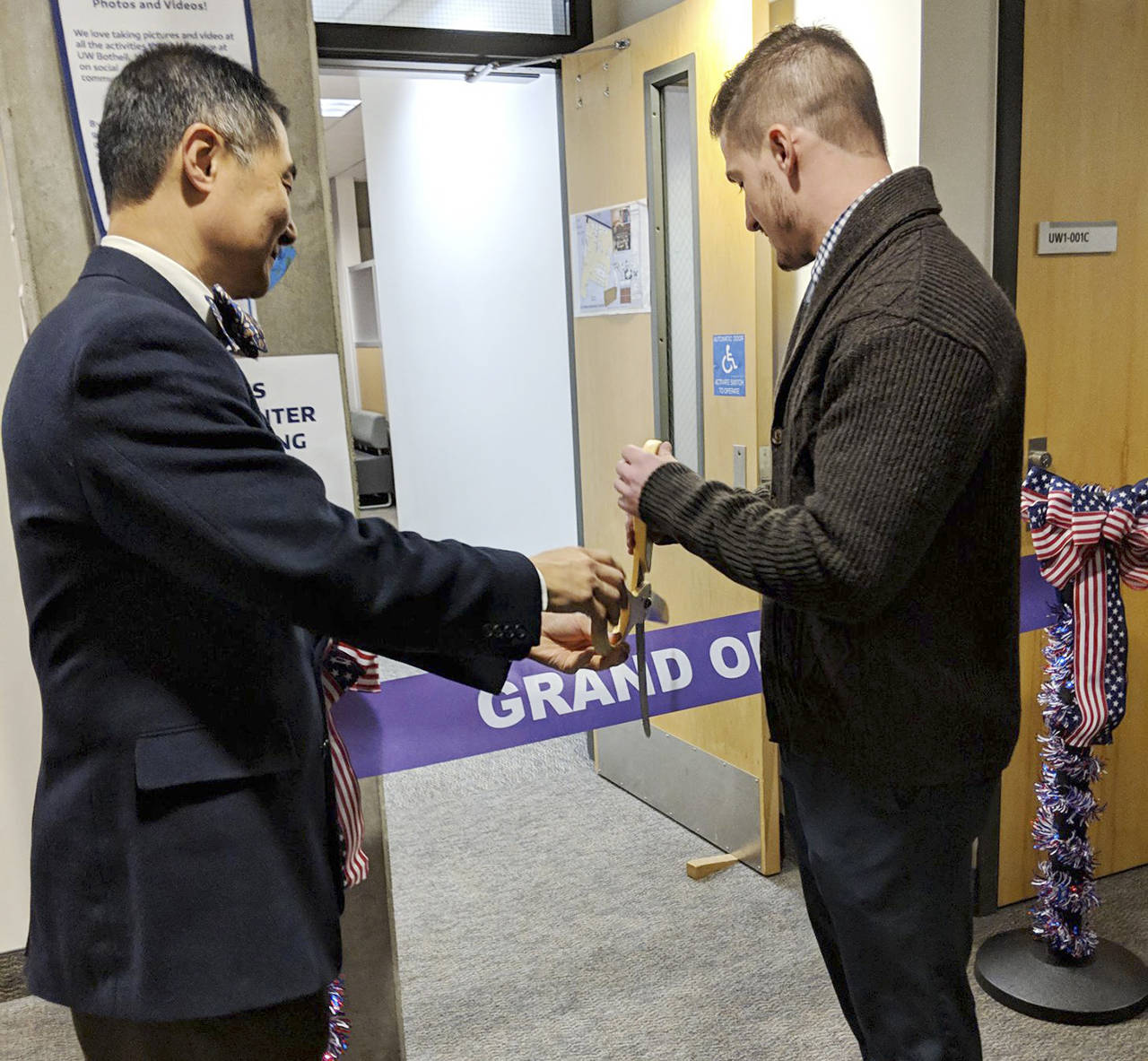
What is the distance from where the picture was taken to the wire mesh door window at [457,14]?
290 cm

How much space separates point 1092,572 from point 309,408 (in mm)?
1589

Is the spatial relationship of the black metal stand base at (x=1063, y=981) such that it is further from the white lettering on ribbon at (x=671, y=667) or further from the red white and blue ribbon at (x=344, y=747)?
the red white and blue ribbon at (x=344, y=747)

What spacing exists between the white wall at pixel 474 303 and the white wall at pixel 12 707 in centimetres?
140

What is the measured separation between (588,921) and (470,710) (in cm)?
92

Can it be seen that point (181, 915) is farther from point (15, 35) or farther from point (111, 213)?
point (15, 35)

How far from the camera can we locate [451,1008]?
7.97 feet

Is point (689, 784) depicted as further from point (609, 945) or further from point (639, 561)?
point (639, 561)

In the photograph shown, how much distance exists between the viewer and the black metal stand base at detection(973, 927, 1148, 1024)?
229cm

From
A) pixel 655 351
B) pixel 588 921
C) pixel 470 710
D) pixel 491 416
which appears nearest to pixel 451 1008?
pixel 588 921

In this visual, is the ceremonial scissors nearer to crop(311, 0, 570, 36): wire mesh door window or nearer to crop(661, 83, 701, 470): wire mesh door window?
crop(661, 83, 701, 470): wire mesh door window

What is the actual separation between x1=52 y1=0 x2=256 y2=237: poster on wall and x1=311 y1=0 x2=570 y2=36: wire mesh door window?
1170mm

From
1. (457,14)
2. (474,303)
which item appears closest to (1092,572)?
(457,14)

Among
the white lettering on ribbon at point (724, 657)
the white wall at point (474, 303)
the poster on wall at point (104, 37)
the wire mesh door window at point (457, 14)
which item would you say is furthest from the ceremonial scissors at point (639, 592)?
the white wall at point (474, 303)

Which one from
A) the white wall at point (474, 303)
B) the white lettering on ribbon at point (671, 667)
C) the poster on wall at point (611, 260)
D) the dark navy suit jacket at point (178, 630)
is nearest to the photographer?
the dark navy suit jacket at point (178, 630)
